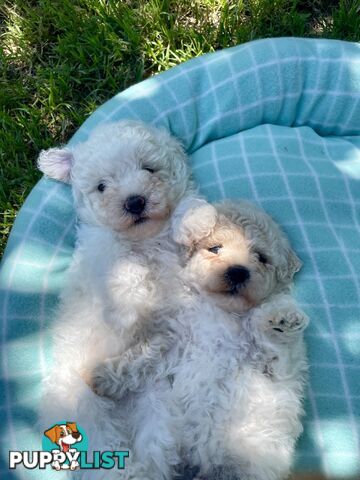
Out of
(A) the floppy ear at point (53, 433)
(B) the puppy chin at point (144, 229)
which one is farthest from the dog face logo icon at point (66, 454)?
(B) the puppy chin at point (144, 229)

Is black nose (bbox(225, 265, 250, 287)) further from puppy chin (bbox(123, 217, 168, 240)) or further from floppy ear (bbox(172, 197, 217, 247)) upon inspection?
puppy chin (bbox(123, 217, 168, 240))

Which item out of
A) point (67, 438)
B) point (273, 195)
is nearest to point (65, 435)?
point (67, 438)

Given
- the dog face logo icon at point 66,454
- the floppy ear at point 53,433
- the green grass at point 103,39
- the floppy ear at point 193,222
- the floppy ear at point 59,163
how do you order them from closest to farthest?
the dog face logo icon at point 66,454 → the floppy ear at point 53,433 → the floppy ear at point 193,222 → the floppy ear at point 59,163 → the green grass at point 103,39

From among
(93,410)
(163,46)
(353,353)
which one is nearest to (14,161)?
(163,46)

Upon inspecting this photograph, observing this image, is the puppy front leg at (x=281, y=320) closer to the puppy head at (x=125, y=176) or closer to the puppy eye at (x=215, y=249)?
the puppy eye at (x=215, y=249)

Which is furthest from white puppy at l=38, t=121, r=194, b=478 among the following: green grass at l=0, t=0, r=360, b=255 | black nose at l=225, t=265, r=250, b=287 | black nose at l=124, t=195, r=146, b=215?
green grass at l=0, t=0, r=360, b=255

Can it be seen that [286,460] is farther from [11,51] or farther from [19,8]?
[19,8]
